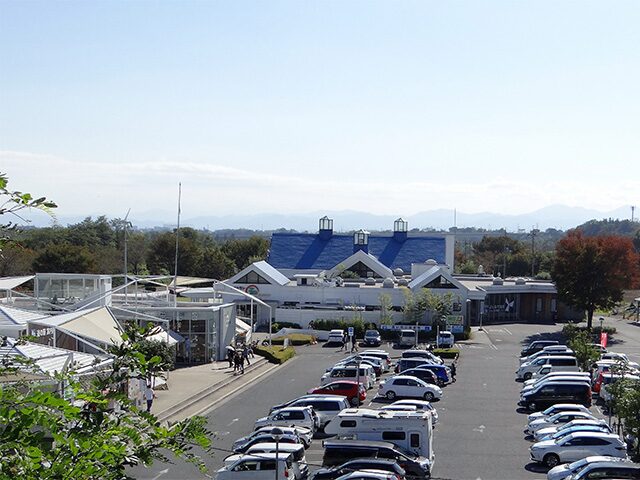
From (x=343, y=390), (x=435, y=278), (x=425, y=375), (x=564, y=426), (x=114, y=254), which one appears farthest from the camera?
(x=114, y=254)

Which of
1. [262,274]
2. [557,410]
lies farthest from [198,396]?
[262,274]

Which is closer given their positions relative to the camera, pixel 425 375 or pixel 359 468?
pixel 359 468

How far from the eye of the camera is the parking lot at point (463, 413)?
18328 mm

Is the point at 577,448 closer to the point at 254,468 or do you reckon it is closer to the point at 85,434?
the point at 254,468

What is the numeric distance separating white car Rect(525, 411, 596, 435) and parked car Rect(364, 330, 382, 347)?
1942cm

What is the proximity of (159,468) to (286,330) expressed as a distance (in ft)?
83.8

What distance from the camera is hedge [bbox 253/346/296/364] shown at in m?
35.3

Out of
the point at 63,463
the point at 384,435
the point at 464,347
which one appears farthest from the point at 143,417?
the point at 464,347

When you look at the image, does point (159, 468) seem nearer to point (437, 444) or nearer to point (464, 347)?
point (437, 444)

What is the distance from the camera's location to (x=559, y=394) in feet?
82.1

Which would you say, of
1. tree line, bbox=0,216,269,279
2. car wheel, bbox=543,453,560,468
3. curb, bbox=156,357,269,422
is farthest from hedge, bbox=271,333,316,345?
car wheel, bbox=543,453,560,468

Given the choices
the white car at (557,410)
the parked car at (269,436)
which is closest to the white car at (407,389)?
the white car at (557,410)

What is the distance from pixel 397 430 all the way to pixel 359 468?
2360mm

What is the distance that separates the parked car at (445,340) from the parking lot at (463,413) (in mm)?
738
